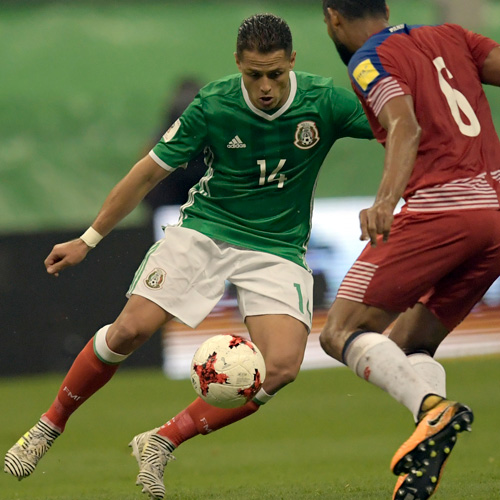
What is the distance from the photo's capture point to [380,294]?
4645 millimetres

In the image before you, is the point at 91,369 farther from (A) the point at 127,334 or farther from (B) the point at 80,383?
(A) the point at 127,334

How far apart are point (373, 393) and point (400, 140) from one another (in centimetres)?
590

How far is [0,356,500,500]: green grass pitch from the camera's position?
5.91 metres

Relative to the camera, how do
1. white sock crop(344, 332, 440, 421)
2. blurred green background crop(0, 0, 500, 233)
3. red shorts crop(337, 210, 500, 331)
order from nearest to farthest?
1. white sock crop(344, 332, 440, 421)
2. red shorts crop(337, 210, 500, 331)
3. blurred green background crop(0, 0, 500, 233)

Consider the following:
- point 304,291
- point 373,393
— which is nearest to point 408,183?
point 304,291

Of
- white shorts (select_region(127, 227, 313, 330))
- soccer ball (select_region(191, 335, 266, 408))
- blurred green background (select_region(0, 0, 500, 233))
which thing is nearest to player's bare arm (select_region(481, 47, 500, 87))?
white shorts (select_region(127, 227, 313, 330))

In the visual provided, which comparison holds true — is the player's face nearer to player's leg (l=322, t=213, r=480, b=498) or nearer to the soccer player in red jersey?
the soccer player in red jersey

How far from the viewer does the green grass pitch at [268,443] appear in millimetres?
5914

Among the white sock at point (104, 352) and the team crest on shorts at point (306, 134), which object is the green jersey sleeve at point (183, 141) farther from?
the white sock at point (104, 352)

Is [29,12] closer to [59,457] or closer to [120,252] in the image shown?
[120,252]

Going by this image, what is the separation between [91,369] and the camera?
18.5 ft

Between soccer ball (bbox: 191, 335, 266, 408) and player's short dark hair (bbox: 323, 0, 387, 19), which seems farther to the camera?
soccer ball (bbox: 191, 335, 266, 408)

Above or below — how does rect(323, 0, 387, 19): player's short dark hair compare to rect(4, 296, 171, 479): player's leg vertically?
above

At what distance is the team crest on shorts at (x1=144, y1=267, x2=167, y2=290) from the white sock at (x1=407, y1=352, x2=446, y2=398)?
4.49ft
